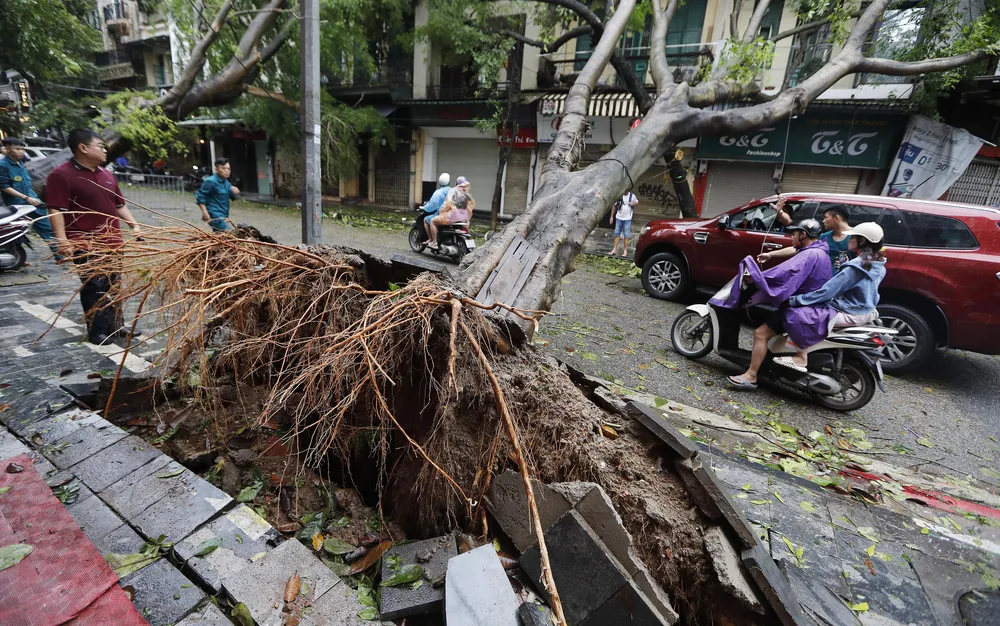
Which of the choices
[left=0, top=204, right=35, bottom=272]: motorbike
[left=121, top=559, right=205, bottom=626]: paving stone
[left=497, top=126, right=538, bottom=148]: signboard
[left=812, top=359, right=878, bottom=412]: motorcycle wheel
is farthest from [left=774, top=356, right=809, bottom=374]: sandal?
[left=497, top=126, right=538, bottom=148]: signboard

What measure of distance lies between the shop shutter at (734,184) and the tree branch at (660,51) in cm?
628

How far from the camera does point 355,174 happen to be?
69.9 ft

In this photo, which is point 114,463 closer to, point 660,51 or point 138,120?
point 138,120

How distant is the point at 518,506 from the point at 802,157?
14.0m

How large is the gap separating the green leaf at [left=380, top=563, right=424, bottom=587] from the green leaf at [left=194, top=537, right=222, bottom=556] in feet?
2.74

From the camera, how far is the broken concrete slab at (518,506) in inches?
89.0

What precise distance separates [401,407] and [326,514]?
77 cm

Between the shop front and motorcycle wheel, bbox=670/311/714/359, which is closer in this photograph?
motorcycle wheel, bbox=670/311/714/359

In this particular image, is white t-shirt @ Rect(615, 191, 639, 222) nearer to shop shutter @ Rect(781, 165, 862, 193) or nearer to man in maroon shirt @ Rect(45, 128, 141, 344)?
shop shutter @ Rect(781, 165, 862, 193)

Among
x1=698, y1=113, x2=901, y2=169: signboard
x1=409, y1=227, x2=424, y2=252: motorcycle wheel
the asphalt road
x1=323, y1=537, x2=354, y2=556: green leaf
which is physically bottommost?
x1=323, y1=537, x2=354, y2=556: green leaf

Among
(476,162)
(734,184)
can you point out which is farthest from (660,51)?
(476,162)

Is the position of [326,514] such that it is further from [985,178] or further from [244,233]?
[985,178]

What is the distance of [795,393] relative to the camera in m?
4.88

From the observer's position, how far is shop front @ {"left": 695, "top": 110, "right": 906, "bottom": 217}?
11.4 metres
